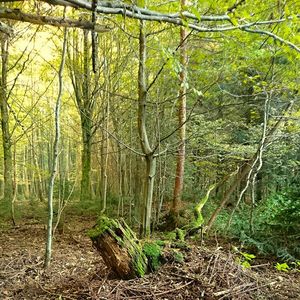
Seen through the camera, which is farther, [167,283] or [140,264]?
[140,264]

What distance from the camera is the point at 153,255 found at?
3104 millimetres

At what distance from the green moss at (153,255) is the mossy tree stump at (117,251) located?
4.3 inches

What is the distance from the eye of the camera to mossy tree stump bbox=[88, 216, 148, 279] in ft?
9.48

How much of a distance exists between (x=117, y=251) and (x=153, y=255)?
1.39ft

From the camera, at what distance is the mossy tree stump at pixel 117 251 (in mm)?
2889

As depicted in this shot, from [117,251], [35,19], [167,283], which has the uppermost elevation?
[35,19]

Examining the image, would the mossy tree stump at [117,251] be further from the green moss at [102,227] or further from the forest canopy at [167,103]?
the forest canopy at [167,103]

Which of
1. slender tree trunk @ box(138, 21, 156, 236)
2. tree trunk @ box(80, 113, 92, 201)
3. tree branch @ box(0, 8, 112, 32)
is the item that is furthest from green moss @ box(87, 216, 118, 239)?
tree trunk @ box(80, 113, 92, 201)

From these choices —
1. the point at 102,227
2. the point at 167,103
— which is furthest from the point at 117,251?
the point at 167,103

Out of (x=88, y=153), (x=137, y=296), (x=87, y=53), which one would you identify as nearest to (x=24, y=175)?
(x=88, y=153)

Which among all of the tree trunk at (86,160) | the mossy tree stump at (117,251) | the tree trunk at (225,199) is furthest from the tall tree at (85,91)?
the mossy tree stump at (117,251)

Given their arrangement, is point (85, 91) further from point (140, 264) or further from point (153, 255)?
point (140, 264)

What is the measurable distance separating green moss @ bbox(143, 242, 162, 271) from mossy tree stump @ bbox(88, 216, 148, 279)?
11 cm

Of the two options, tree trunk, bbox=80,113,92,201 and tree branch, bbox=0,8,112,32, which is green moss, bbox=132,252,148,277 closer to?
tree branch, bbox=0,8,112,32
